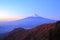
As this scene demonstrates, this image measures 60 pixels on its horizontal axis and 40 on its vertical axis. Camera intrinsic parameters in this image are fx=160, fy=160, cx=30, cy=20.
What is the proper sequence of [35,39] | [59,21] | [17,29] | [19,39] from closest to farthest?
1. [59,21]
2. [35,39]
3. [19,39]
4. [17,29]

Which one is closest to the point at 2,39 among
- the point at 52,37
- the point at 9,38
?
the point at 9,38

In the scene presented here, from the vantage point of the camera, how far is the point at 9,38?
19.3 metres

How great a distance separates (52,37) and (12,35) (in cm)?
1206

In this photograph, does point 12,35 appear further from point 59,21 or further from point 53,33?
point 53,33

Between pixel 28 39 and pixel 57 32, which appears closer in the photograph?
pixel 57 32

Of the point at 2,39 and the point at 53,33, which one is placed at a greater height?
the point at 2,39

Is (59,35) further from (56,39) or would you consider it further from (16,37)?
(16,37)

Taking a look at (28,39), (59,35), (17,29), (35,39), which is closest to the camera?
(59,35)

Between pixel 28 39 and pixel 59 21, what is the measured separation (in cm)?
533

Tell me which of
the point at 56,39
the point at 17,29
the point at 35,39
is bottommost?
the point at 56,39

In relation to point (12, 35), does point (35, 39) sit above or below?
below

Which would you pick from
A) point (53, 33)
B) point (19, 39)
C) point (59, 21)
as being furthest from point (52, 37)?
point (19, 39)

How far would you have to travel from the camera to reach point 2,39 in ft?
66.4

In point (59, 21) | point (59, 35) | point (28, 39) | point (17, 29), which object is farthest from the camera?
point (17, 29)
